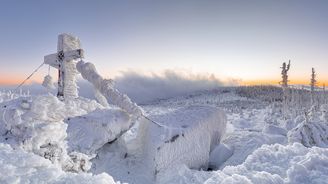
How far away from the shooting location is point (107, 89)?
11.1 metres

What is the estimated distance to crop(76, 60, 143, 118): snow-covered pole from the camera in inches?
417

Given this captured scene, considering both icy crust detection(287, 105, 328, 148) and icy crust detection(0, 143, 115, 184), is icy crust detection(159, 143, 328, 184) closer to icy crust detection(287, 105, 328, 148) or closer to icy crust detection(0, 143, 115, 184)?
icy crust detection(0, 143, 115, 184)

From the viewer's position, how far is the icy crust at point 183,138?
933 centimetres

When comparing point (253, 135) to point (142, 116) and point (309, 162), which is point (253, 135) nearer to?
point (142, 116)

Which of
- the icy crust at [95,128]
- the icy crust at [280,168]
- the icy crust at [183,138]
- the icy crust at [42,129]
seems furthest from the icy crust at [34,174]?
the icy crust at [183,138]

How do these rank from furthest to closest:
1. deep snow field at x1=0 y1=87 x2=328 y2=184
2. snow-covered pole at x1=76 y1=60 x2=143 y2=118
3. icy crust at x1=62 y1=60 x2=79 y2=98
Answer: icy crust at x1=62 y1=60 x2=79 y2=98, snow-covered pole at x1=76 y1=60 x2=143 y2=118, deep snow field at x1=0 y1=87 x2=328 y2=184

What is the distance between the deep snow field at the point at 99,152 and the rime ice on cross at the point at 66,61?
2.21 ft

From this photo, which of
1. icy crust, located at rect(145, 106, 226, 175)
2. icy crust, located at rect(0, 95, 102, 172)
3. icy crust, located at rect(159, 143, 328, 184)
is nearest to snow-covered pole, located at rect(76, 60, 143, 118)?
icy crust, located at rect(145, 106, 226, 175)

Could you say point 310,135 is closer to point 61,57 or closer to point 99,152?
point 99,152

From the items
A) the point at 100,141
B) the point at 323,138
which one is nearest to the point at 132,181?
the point at 100,141

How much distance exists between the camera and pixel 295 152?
542 cm

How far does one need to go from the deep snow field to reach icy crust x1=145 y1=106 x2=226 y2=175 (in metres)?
0.31

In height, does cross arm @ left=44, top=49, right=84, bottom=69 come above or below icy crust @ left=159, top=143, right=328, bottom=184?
above

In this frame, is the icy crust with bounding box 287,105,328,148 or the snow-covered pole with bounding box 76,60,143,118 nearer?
the snow-covered pole with bounding box 76,60,143,118
